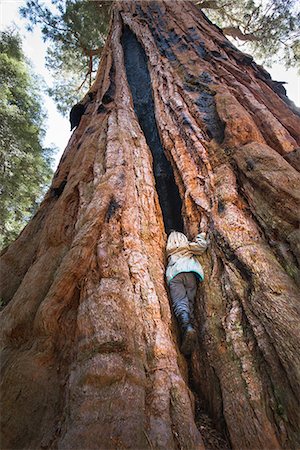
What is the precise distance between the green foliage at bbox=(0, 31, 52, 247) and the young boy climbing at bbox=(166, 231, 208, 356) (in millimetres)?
7616

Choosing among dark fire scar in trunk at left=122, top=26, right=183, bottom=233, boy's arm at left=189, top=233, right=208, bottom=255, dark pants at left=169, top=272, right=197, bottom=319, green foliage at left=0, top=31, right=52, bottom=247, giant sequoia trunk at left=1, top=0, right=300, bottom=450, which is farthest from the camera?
green foliage at left=0, top=31, right=52, bottom=247

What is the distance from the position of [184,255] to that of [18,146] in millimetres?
9013

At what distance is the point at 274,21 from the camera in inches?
419

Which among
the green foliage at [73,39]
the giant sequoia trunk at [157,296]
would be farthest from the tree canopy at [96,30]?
the giant sequoia trunk at [157,296]

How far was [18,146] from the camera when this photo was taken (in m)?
10.0

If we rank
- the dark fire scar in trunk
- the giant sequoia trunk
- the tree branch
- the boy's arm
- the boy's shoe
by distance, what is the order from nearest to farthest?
the giant sequoia trunk → the boy's shoe → the boy's arm → the dark fire scar in trunk → the tree branch

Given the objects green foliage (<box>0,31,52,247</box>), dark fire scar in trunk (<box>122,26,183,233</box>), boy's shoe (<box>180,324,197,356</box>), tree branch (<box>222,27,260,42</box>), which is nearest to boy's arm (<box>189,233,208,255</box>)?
boy's shoe (<box>180,324,197,356</box>)

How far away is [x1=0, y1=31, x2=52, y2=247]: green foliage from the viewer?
972 cm

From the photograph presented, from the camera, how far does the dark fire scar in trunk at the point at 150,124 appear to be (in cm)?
445

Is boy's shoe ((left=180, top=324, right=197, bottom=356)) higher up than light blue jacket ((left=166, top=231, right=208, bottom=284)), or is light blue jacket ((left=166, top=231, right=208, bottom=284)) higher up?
light blue jacket ((left=166, top=231, right=208, bottom=284))

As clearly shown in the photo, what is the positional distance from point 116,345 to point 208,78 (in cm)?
482

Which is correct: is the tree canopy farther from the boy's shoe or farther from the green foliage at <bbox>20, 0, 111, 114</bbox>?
the boy's shoe

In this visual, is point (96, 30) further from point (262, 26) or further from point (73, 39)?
point (262, 26)

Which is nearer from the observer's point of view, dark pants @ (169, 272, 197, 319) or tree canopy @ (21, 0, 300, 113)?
dark pants @ (169, 272, 197, 319)
